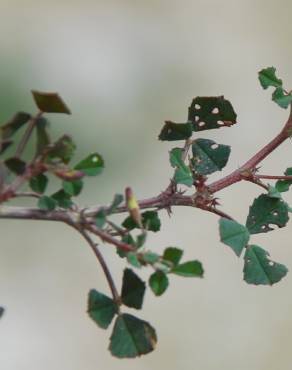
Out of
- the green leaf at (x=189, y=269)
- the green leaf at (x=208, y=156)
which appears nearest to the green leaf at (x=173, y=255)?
the green leaf at (x=189, y=269)

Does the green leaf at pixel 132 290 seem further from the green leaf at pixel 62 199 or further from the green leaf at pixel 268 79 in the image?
the green leaf at pixel 268 79

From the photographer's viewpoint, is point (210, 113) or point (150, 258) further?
point (210, 113)

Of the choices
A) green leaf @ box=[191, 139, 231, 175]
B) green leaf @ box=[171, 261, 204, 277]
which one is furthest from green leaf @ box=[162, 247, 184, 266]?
green leaf @ box=[191, 139, 231, 175]

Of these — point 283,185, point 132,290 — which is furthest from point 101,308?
point 283,185

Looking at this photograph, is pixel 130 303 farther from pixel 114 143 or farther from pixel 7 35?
pixel 7 35

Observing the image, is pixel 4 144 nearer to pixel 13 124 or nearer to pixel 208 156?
pixel 13 124

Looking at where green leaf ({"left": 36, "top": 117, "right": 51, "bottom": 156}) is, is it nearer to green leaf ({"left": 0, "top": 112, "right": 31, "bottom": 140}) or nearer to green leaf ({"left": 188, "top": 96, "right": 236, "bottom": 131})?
green leaf ({"left": 0, "top": 112, "right": 31, "bottom": 140})
